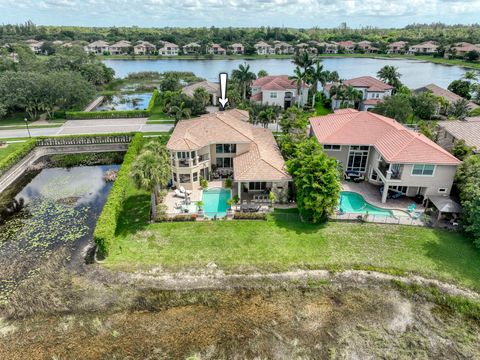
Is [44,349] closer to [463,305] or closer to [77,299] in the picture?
[77,299]

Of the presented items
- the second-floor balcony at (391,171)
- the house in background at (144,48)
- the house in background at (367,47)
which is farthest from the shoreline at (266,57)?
the second-floor balcony at (391,171)

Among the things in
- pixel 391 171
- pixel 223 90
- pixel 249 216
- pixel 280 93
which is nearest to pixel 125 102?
pixel 223 90

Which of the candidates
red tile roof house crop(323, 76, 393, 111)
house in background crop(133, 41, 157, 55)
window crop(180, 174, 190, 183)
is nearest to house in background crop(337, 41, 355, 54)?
house in background crop(133, 41, 157, 55)

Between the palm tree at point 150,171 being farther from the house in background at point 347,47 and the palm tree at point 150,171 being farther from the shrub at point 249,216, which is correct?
the house in background at point 347,47

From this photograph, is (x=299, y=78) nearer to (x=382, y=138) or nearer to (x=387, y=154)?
(x=382, y=138)

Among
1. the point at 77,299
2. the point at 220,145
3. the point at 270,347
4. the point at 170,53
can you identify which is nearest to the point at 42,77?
the point at 220,145

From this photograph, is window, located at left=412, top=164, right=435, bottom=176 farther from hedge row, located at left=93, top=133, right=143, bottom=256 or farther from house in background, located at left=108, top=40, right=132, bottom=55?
house in background, located at left=108, top=40, right=132, bottom=55
